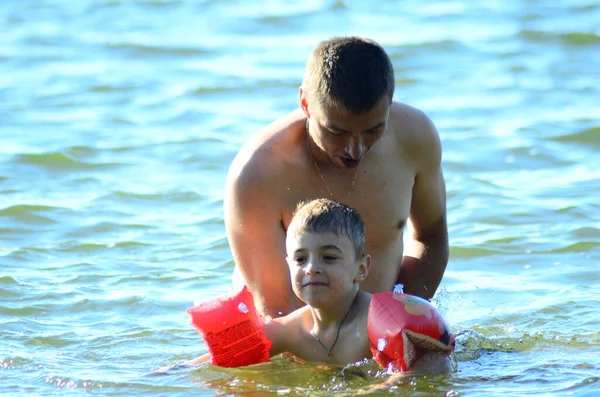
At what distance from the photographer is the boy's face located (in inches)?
195

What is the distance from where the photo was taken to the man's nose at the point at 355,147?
498 cm

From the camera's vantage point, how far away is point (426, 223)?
5988 mm

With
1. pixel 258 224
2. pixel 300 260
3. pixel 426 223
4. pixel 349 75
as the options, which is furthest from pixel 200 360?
pixel 349 75

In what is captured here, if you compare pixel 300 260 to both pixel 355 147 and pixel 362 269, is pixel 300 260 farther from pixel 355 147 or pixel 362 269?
pixel 355 147

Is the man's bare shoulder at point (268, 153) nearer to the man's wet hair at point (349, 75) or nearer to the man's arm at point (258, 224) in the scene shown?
the man's arm at point (258, 224)

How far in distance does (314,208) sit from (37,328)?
7.04 feet

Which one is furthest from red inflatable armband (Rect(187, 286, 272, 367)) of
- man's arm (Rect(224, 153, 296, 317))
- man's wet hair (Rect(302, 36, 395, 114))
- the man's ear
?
man's wet hair (Rect(302, 36, 395, 114))

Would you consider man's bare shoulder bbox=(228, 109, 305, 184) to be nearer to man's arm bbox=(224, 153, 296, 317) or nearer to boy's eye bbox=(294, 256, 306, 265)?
man's arm bbox=(224, 153, 296, 317)

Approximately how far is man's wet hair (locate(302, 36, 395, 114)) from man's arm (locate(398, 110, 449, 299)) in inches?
25.2

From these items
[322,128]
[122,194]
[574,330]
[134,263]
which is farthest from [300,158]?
[122,194]

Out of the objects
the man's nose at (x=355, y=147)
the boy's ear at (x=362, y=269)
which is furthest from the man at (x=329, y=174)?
the boy's ear at (x=362, y=269)

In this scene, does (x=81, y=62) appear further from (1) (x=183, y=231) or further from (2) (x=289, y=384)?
(2) (x=289, y=384)

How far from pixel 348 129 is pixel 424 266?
1.28 metres

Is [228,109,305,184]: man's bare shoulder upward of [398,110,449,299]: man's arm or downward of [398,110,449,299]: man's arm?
upward
